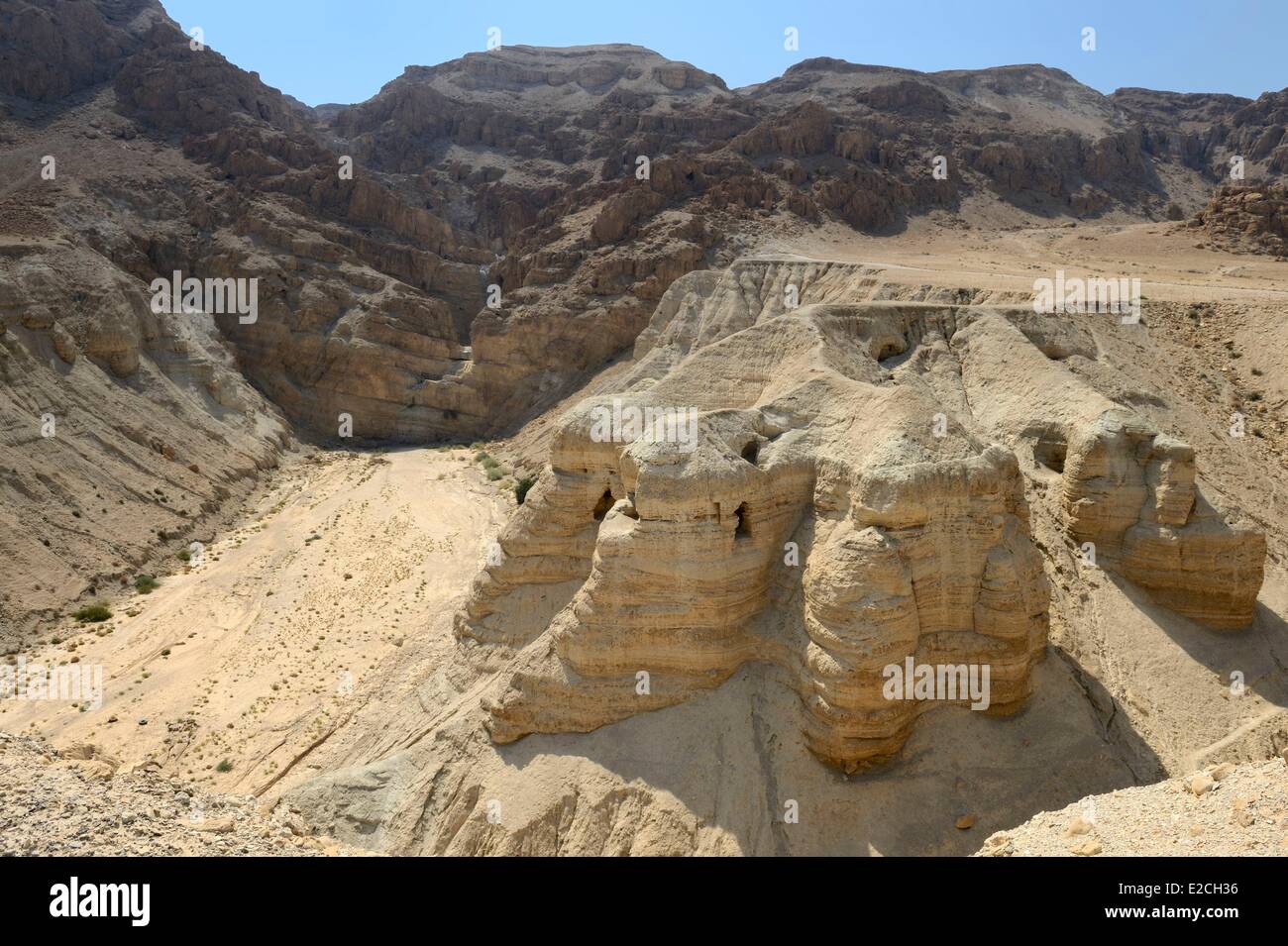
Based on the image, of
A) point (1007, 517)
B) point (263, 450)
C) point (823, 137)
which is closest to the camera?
point (1007, 517)

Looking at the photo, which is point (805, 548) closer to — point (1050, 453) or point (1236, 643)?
point (1050, 453)

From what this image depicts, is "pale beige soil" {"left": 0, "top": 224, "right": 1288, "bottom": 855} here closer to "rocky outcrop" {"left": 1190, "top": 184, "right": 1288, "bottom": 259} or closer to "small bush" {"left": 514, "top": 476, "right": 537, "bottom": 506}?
"small bush" {"left": 514, "top": 476, "right": 537, "bottom": 506}

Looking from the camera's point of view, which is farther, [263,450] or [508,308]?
[508,308]

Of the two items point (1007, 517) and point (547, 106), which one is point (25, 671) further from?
point (547, 106)

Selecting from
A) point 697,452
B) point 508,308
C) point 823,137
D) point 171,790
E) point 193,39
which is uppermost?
point 193,39

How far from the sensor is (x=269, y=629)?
25.0 meters

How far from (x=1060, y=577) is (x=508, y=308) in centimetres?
4149

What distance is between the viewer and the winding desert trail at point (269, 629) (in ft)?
63.1

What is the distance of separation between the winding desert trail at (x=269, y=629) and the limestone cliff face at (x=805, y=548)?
5552mm

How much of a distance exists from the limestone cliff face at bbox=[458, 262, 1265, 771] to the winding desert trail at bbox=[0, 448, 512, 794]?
5.55 m

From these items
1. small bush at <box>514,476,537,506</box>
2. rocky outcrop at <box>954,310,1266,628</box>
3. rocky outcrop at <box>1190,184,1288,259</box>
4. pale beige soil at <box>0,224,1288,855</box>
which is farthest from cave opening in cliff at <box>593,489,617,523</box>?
rocky outcrop at <box>1190,184,1288,259</box>

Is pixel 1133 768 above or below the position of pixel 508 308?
below

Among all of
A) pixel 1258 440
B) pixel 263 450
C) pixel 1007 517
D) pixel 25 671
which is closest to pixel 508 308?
pixel 263 450

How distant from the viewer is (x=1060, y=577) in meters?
17.5
